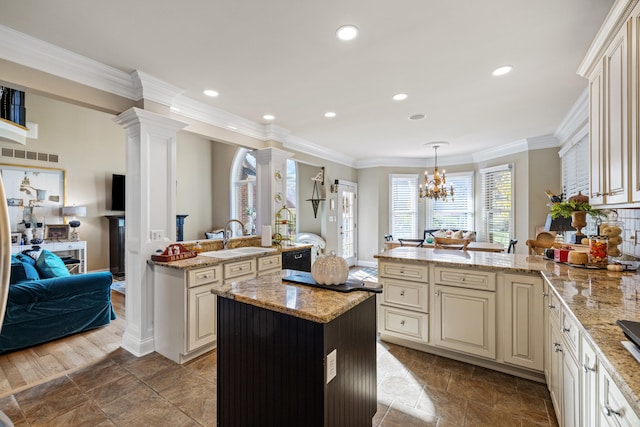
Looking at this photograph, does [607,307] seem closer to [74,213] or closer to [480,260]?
[480,260]

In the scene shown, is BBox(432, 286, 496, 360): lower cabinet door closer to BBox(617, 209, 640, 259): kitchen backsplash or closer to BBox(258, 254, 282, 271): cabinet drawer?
BBox(617, 209, 640, 259): kitchen backsplash

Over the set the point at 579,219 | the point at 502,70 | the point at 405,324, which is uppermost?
the point at 502,70

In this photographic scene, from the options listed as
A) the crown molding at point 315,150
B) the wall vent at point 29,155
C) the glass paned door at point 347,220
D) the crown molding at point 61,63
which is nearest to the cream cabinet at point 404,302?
the crown molding at point 315,150

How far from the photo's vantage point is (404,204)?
23.5 feet

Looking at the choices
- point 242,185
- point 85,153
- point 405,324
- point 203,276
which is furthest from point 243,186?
point 405,324

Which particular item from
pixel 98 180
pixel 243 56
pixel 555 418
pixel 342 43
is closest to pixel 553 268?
pixel 555 418

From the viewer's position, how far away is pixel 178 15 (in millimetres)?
1956

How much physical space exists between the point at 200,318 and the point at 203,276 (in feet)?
1.27

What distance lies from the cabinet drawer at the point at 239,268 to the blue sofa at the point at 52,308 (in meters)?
1.58

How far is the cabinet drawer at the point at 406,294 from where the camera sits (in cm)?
278

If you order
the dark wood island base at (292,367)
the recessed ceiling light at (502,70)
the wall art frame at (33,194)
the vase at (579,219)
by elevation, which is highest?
the recessed ceiling light at (502,70)

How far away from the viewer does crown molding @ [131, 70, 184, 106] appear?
273 centimetres

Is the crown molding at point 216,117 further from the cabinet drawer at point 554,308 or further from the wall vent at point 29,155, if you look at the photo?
the wall vent at point 29,155

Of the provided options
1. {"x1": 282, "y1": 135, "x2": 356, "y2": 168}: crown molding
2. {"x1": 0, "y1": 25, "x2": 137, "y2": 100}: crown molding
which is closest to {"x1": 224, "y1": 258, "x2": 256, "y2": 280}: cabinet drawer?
{"x1": 0, "y1": 25, "x2": 137, "y2": 100}: crown molding
